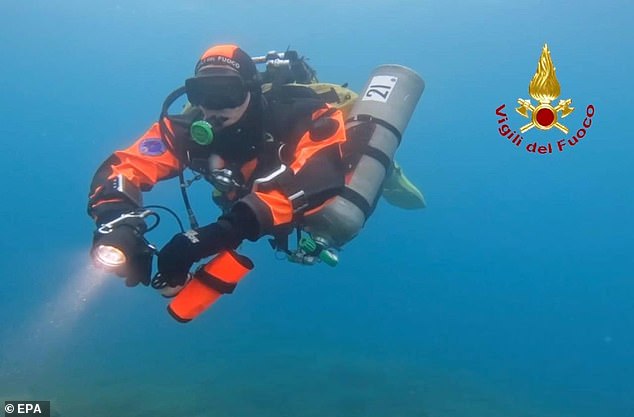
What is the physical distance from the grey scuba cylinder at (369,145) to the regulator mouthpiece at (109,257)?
1.71 metres

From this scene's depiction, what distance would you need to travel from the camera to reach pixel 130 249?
4.06 metres

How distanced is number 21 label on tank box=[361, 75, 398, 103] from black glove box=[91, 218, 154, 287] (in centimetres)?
329

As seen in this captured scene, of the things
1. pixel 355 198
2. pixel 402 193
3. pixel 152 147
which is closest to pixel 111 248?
pixel 152 147

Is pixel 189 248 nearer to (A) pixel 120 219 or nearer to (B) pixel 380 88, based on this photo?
(A) pixel 120 219

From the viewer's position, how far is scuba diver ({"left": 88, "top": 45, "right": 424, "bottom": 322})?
13.7ft

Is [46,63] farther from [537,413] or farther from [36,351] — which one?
[537,413]

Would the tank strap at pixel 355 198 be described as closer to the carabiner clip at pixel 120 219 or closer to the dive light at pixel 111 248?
the carabiner clip at pixel 120 219

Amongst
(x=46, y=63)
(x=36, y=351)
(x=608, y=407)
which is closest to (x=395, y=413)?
(x=608, y=407)

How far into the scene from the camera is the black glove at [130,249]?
13.2 ft

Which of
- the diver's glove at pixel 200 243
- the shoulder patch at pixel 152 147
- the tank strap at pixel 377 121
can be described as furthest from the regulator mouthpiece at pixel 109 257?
the tank strap at pixel 377 121

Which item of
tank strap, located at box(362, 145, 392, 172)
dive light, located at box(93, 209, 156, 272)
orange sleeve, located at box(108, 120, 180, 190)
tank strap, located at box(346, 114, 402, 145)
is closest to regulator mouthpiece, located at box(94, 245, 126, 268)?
dive light, located at box(93, 209, 156, 272)

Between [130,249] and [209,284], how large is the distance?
0.65 meters

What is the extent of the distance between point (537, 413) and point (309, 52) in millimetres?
32425

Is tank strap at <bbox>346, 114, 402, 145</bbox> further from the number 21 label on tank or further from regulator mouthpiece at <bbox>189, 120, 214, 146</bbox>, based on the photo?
regulator mouthpiece at <bbox>189, 120, 214, 146</bbox>
